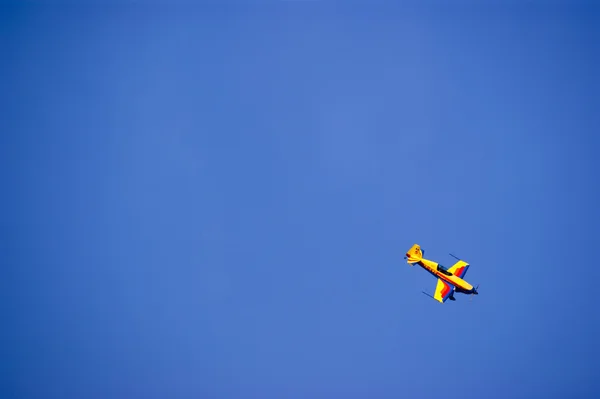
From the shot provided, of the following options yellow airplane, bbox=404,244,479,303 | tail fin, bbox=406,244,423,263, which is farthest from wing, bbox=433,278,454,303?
tail fin, bbox=406,244,423,263

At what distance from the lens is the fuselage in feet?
136

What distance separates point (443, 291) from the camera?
41.9 m

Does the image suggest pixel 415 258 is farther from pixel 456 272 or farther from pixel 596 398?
pixel 596 398

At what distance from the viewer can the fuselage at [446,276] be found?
4159cm

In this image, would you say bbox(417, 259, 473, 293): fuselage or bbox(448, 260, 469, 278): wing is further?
bbox(448, 260, 469, 278): wing

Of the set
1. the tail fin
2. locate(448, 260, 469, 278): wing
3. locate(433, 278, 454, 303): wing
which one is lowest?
locate(433, 278, 454, 303): wing

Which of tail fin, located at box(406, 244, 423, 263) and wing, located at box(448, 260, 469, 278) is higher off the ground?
tail fin, located at box(406, 244, 423, 263)

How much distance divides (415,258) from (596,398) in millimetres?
35042

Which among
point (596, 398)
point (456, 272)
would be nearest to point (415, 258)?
point (456, 272)

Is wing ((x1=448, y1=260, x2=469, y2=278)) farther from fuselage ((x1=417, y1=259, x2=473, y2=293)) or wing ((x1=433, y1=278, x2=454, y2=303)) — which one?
wing ((x1=433, y1=278, x2=454, y2=303))

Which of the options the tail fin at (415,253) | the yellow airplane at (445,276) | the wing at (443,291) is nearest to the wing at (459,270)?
the yellow airplane at (445,276)

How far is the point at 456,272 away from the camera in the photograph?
42.6 metres

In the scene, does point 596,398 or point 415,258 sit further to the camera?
point 596,398

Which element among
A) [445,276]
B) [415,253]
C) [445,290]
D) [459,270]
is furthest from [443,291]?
[415,253]
